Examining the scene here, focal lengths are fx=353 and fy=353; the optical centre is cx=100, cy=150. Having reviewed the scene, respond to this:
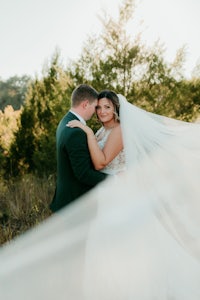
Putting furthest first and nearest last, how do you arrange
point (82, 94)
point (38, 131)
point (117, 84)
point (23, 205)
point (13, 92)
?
point (13, 92) → point (38, 131) → point (117, 84) → point (23, 205) → point (82, 94)

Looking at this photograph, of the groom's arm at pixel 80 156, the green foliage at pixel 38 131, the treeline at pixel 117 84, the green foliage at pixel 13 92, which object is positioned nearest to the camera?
the groom's arm at pixel 80 156

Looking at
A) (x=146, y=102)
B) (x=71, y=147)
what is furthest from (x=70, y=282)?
(x=146, y=102)

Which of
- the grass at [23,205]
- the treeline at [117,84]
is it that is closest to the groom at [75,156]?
the grass at [23,205]

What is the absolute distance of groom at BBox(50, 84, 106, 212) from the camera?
3070 mm

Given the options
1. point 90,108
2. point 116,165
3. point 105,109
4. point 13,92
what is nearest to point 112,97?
point 105,109

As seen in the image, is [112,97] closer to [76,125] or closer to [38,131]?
[76,125]

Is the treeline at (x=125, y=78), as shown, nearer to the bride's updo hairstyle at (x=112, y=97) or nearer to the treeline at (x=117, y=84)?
the treeline at (x=117, y=84)

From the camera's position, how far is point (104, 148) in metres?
3.37

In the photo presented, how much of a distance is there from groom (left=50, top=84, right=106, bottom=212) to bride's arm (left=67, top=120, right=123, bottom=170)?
0.05m

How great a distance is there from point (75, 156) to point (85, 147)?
12cm

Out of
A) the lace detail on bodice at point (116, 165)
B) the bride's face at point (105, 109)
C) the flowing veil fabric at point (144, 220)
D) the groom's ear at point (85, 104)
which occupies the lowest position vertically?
the flowing veil fabric at point (144, 220)

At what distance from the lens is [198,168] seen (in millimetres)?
3373

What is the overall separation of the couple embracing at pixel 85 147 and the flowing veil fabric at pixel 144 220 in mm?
115

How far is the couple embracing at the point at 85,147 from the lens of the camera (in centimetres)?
308
